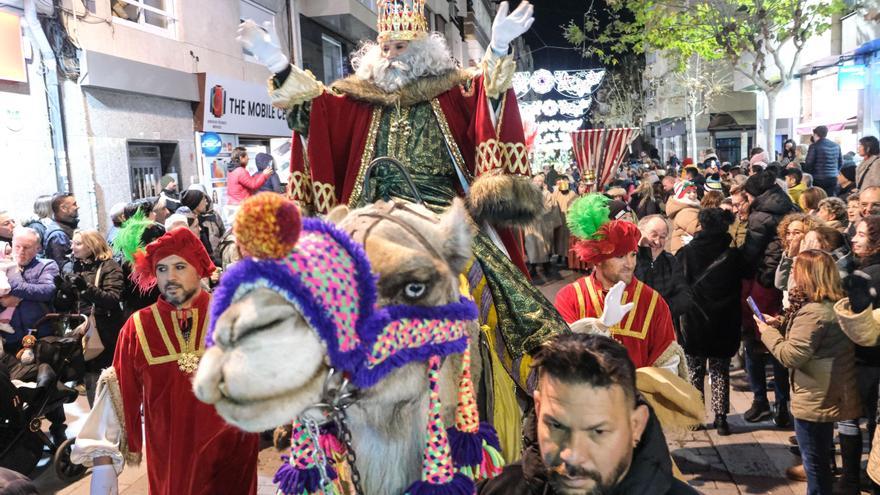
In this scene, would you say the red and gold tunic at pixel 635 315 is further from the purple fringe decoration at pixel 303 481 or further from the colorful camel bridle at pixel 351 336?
the purple fringe decoration at pixel 303 481

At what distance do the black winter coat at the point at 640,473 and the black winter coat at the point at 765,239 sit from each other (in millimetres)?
5319

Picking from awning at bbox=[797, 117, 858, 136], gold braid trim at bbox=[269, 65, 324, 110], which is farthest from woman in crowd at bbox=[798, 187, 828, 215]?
awning at bbox=[797, 117, 858, 136]

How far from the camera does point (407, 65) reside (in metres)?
3.67

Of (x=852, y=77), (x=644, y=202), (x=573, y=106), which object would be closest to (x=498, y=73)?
(x=644, y=202)

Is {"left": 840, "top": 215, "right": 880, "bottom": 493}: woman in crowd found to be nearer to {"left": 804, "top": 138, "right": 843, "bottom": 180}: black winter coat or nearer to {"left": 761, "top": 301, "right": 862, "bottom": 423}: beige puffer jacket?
{"left": 761, "top": 301, "right": 862, "bottom": 423}: beige puffer jacket

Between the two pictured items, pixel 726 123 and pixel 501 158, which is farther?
pixel 726 123

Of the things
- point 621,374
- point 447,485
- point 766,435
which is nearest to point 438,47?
point 621,374

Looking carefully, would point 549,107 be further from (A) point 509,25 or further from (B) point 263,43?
(B) point 263,43

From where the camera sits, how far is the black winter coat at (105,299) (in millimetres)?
6289

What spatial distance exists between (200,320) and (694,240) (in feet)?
16.1

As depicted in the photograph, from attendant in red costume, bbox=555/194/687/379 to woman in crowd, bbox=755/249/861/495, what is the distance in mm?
1380

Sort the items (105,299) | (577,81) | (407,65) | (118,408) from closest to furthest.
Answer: (407,65) → (118,408) → (105,299) → (577,81)

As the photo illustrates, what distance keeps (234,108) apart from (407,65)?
39.8 ft

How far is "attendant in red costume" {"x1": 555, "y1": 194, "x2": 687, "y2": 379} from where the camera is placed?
3.94 meters
